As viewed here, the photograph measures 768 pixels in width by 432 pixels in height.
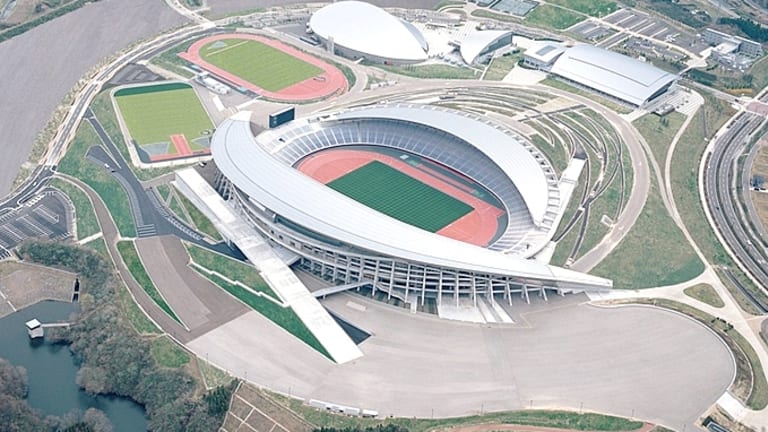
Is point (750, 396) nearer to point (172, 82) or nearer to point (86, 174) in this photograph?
point (86, 174)

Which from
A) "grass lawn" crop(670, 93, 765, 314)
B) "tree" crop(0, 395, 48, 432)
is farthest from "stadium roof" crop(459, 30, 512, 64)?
"tree" crop(0, 395, 48, 432)

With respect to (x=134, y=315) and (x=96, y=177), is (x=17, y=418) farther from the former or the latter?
(x=96, y=177)

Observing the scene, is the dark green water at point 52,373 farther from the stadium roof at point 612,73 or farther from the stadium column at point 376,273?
Result: the stadium roof at point 612,73

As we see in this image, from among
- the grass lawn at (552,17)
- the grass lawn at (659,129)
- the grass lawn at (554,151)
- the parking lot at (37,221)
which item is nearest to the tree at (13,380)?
the parking lot at (37,221)

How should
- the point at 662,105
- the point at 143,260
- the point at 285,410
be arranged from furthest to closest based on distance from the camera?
1. the point at 662,105
2. the point at 143,260
3. the point at 285,410

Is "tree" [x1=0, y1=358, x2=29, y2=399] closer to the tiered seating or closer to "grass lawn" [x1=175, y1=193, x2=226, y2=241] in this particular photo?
"grass lawn" [x1=175, y1=193, x2=226, y2=241]

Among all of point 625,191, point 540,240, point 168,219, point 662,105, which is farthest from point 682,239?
point 168,219

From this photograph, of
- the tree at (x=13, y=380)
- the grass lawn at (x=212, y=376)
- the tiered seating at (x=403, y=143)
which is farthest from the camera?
the tiered seating at (x=403, y=143)
